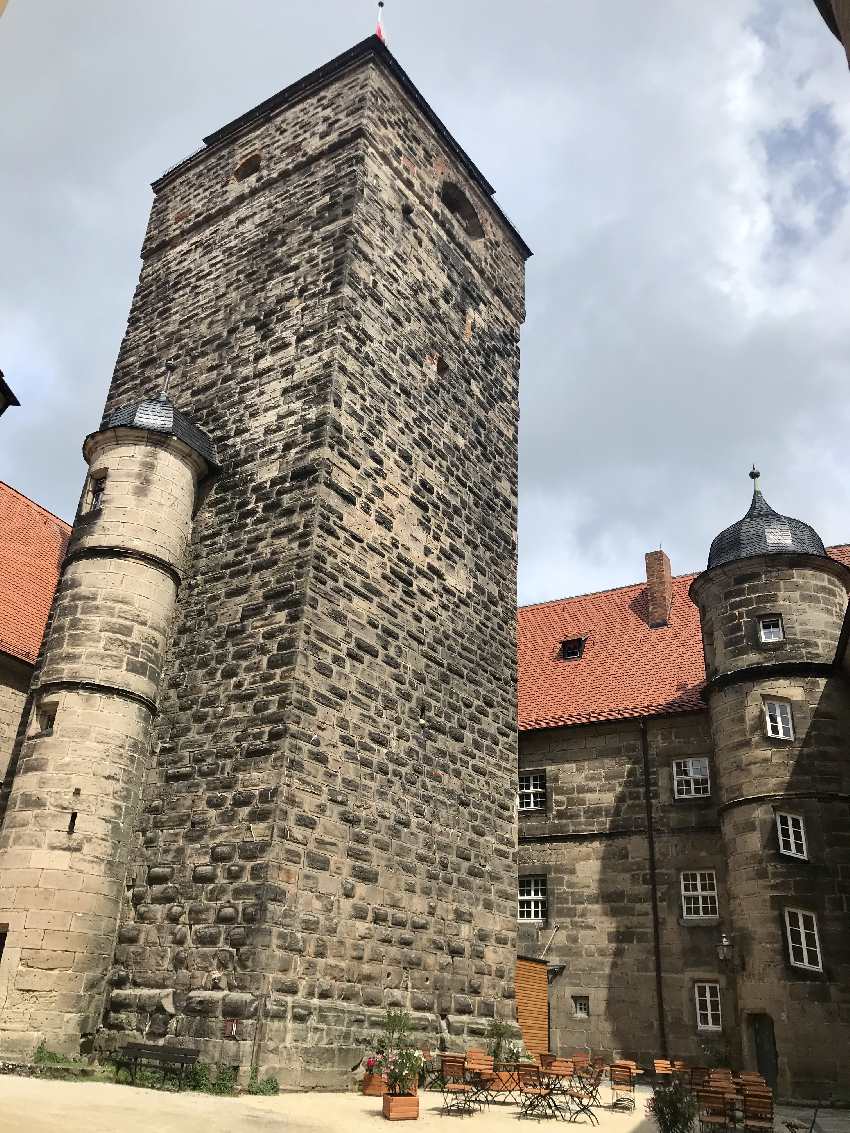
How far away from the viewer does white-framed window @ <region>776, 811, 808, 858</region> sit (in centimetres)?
1349

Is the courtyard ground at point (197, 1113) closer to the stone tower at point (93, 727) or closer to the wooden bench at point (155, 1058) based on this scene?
the wooden bench at point (155, 1058)

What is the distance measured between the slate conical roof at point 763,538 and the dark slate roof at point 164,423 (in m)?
8.98

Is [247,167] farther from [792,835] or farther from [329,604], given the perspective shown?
[792,835]

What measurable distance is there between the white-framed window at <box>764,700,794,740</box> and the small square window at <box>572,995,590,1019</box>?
18.0 ft

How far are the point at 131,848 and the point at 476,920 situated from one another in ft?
13.3

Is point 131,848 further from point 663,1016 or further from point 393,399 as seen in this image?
point 663,1016

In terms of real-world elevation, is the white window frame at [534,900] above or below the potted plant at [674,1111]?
above

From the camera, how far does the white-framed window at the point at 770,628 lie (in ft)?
49.0

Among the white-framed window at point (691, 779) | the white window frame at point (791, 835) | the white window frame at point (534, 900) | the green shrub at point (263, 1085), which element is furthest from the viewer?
the white window frame at point (534, 900)

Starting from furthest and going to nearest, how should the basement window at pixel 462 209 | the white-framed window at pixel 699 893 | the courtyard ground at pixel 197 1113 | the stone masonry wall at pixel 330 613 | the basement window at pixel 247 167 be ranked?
the white-framed window at pixel 699 893
the basement window at pixel 462 209
the basement window at pixel 247 167
the stone masonry wall at pixel 330 613
the courtyard ground at pixel 197 1113

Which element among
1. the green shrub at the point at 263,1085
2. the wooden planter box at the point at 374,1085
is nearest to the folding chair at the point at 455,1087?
the wooden planter box at the point at 374,1085

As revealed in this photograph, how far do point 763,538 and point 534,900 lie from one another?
7.55 m

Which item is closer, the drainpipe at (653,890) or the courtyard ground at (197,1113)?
the courtyard ground at (197,1113)

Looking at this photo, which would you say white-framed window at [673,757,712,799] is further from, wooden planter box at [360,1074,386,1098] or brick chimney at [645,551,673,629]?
wooden planter box at [360,1074,386,1098]
